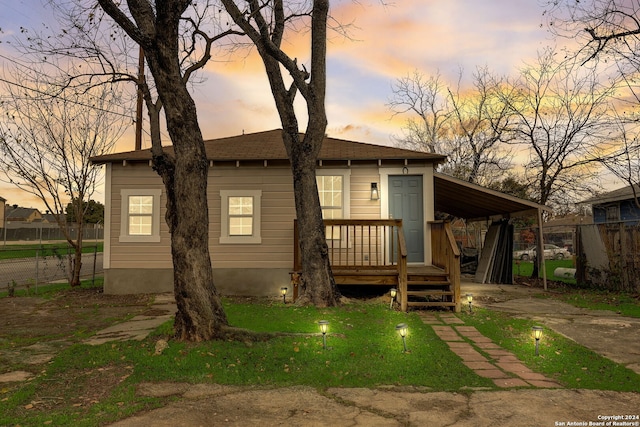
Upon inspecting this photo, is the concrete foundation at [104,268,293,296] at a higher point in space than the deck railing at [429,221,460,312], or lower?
lower

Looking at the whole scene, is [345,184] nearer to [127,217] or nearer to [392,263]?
[392,263]

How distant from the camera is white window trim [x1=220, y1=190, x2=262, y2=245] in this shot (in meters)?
11.3

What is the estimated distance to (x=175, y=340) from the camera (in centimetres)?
564

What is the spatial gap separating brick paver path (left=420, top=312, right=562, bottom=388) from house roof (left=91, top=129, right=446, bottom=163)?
4.80 m

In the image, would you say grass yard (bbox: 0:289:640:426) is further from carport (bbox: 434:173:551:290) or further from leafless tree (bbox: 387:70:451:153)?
leafless tree (bbox: 387:70:451:153)

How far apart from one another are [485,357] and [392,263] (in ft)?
16.7

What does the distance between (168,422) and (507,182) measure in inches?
966

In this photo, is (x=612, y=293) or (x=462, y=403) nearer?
(x=462, y=403)

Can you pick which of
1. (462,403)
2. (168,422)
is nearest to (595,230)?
(462,403)

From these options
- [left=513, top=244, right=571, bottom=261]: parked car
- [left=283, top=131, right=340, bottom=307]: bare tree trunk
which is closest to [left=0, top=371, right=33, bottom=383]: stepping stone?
[left=283, top=131, right=340, bottom=307]: bare tree trunk

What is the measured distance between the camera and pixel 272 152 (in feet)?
38.4

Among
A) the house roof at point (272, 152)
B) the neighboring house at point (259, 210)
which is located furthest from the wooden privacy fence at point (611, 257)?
the house roof at point (272, 152)

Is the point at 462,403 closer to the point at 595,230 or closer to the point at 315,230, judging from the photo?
the point at 315,230

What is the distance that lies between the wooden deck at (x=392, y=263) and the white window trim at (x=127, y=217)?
406 cm
